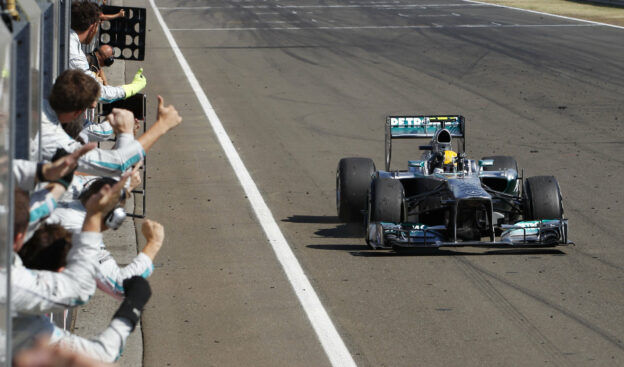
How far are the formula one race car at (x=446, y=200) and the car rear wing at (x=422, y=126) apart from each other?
0.01m

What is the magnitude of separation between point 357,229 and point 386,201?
1.13 metres

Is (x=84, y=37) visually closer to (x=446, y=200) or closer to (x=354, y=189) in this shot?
(x=354, y=189)

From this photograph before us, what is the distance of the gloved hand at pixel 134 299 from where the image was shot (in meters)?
5.10

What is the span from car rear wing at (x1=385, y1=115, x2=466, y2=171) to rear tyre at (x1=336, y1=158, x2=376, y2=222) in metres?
0.46

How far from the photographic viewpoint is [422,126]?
39.3 ft

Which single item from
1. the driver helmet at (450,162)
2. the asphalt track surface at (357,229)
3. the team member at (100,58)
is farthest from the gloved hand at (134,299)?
the team member at (100,58)

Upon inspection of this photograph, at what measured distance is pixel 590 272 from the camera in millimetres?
9766

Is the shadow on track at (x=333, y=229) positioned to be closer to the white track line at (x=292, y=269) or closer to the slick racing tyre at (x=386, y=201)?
the white track line at (x=292, y=269)

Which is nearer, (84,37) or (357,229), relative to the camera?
(84,37)

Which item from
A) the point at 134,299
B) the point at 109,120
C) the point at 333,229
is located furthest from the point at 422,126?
the point at 134,299

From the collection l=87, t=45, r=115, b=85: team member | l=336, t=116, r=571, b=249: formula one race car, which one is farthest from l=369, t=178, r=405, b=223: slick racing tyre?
l=87, t=45, r=115, b=85: team member

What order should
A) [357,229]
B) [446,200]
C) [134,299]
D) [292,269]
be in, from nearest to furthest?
1. [134,299]
2. [292,269]
3. [446,200]
4. [357,229]

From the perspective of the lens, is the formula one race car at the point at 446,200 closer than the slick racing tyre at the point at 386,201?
Yes

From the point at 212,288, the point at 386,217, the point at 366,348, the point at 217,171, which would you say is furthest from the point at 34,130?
the point at 217,171
